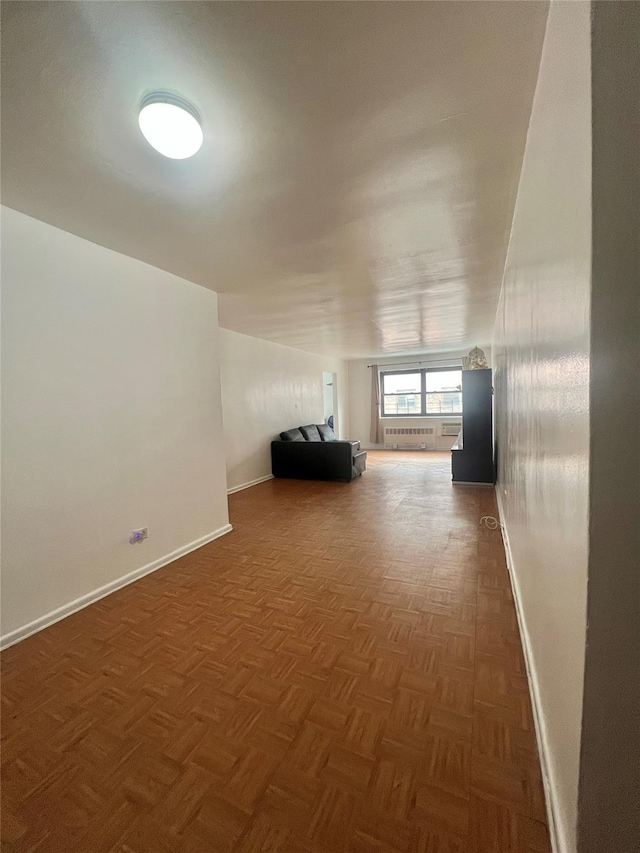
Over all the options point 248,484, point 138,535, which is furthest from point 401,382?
point 138,535

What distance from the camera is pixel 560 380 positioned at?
89cm

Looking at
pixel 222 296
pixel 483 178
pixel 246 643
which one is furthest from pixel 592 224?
pixel 222 296

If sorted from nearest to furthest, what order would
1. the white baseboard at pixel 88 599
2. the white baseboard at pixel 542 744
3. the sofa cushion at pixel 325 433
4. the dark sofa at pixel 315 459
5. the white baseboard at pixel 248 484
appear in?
the white baseboard at pixel 542 744 < the white baseboard at pixel 88 599 < the white baseboard at pixel 248 484 < the dark sofa at pixel 315 459 < the sofa cushion at pixel 325 433

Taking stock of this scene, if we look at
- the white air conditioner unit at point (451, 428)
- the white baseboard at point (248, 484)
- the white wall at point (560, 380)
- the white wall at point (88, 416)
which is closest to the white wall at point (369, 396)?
the white air conditioner unit at point (451, 428)

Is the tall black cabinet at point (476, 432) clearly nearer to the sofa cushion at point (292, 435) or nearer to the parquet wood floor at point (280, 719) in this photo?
the parquet wood floor at point (280, 719)

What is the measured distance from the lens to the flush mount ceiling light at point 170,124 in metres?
1.21

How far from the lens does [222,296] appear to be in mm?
3527

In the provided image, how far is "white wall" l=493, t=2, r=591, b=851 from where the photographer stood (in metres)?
0.71

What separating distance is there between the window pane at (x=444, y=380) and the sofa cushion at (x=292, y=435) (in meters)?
4.01

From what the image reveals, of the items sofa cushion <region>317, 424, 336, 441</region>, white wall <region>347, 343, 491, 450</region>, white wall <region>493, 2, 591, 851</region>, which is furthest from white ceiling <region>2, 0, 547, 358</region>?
white wall <region>347, 343, 491, 450</region>

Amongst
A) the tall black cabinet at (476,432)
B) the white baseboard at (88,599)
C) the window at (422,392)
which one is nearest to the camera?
the white baseboard at (88,599)

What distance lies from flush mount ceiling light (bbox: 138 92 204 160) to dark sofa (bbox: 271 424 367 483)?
4455 millimetres

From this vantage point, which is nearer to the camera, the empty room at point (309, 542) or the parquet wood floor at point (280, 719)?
the empty room at point (309, 542)

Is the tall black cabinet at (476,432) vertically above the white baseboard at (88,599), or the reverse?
the tall black cabinet at (476,432)
